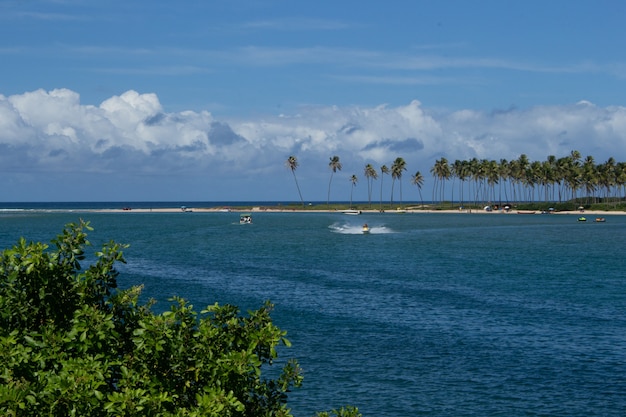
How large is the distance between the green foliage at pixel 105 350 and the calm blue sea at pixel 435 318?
16.2 meters

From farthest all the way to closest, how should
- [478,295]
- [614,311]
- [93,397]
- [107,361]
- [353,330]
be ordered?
1. [478,295]
2. [614,311]
3. [353,330]
4. [107,361]
5. [93,397]

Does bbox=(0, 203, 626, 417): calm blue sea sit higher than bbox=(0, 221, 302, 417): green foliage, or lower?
lower

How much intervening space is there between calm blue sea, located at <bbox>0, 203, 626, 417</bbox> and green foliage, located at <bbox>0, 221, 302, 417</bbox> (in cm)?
1620

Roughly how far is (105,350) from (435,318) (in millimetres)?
38739

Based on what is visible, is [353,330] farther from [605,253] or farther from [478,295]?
[605,253]

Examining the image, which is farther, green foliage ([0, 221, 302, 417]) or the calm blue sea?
the calm blue sea

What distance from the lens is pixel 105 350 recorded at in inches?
542

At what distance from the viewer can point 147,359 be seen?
14.1m

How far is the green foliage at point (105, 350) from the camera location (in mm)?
12078

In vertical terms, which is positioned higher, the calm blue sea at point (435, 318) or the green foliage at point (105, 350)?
the green foliage at point (105, 350)

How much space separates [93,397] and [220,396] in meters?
2.18

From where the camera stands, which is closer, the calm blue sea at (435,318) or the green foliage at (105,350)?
the green foliage at (105,350)

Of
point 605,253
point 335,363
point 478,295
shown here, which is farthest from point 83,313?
point 605,253

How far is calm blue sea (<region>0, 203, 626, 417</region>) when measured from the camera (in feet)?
105
